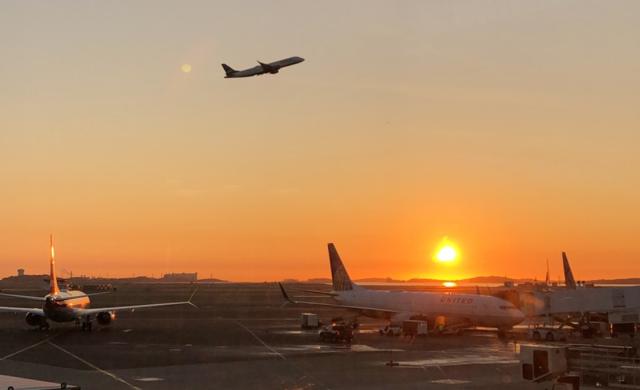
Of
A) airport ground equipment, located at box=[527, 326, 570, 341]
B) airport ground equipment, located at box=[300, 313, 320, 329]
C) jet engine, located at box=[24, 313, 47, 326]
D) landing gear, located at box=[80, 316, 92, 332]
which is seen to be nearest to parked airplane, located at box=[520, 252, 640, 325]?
airport ground equipment, located at box=[527, 326, 570, 341]

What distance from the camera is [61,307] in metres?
62.9

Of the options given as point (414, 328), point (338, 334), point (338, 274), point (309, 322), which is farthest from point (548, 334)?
point (338, 274)

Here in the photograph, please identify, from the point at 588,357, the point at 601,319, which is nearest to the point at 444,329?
the point at 601,319

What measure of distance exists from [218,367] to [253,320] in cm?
4596

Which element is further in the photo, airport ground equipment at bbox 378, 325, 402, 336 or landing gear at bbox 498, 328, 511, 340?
airport ground equipment at bbox 378, 325, 402, 336

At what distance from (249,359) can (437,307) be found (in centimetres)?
3050

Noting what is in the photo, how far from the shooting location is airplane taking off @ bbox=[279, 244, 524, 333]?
214 ft

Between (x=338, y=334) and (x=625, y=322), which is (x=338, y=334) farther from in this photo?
(x=625, y=322)

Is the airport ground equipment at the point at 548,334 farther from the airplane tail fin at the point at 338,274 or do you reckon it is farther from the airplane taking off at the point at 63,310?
the airplane taking off at the point at 63,310

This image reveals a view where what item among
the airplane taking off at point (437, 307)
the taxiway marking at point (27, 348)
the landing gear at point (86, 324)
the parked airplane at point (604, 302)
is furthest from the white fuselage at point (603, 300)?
the landing gear at point (86, 324)

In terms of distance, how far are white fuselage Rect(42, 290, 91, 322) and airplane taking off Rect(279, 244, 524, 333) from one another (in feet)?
65.8

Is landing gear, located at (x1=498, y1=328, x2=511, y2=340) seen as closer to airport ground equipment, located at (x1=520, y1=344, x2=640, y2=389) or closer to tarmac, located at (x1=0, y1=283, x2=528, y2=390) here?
tarmac, located at (x1=0, y1=283, x2=528, y2=390)

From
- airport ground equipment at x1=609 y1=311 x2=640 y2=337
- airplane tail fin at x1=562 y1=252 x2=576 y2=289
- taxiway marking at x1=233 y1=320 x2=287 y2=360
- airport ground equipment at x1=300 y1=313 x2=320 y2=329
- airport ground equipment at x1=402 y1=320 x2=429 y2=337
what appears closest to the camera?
airport ground equipment at x1=609 y1=311 x2=640 y2=337

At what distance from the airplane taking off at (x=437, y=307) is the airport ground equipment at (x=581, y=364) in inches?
1686
